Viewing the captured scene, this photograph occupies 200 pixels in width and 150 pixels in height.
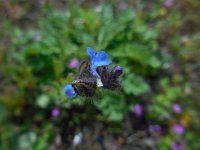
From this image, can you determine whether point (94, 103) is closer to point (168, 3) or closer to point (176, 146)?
point (176, 146)

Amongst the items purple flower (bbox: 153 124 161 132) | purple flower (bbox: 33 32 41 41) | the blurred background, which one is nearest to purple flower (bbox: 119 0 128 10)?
the blurred background

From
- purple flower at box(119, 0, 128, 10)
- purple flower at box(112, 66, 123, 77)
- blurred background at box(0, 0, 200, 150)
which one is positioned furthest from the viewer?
purple flower at box(119, 0, 128, 10)

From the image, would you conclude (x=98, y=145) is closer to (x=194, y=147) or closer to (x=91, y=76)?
(x=194, y=147)

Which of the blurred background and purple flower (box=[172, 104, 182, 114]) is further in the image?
purple flower (box=[172, 104, 182, 114])

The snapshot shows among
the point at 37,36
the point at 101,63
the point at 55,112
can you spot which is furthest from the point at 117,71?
the point at 37,36

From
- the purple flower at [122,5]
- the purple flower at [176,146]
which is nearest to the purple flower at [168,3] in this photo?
the purple flower at [122,5]

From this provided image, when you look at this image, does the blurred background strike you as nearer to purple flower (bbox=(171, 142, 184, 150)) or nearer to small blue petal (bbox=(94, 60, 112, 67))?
purple flower (bbox=(171, 142, 184, 150))

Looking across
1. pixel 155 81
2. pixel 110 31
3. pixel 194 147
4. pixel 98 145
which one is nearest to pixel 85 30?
pixel 110 31

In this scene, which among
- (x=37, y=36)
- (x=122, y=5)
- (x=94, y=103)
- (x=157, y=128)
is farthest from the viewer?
(x=122, y=5)
